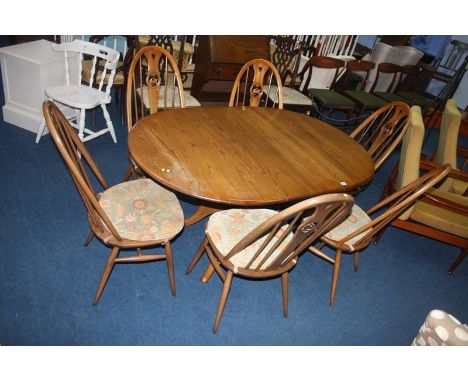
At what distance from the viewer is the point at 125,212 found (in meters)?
1.69

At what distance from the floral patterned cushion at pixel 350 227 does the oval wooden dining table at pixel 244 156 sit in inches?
11.2

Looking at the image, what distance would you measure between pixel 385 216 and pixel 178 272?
1200 millimetres

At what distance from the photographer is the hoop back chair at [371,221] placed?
5.31 feet

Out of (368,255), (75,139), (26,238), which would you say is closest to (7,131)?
(26,238)

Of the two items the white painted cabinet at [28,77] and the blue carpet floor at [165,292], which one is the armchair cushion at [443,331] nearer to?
the blue carpet floor at [165,292]

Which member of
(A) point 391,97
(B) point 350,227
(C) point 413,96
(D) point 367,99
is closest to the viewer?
(B) point 350,227

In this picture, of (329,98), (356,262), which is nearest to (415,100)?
(329,98)

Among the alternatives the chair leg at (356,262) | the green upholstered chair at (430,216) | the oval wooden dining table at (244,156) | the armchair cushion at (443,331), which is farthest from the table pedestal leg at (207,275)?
→ the green upholstered chair at (430,216)

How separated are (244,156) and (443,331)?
1.14 meters

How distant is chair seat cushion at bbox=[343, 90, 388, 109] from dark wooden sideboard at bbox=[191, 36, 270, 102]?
44.7 inches

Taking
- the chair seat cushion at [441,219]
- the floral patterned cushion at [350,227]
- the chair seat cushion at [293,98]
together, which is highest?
the chair seat cushion at [293,98]

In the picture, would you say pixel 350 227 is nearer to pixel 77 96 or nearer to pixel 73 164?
pixel 73 164

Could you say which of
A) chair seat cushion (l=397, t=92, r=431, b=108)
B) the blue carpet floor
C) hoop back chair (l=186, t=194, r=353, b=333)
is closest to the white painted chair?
the blue carpet floor

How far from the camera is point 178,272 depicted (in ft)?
6.71
